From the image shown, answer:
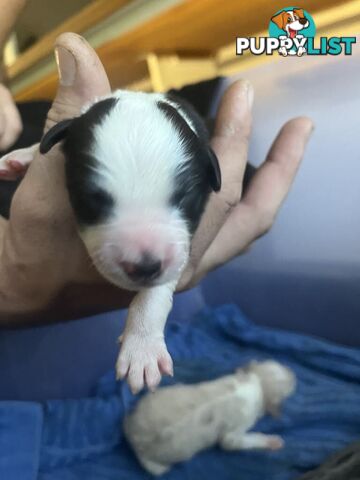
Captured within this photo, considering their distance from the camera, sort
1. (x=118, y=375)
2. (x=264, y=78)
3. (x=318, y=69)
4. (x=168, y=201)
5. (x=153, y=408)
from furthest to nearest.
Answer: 1. (x=264, y=78)
2. (x=318, y=69)
3. (x=153, y=408)
4. (x=118, y=375)
5. (x=168, y=201)

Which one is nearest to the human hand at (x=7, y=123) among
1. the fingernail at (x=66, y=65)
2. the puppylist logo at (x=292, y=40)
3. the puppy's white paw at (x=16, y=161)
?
the puppy's white paw at (x=16, y=161)

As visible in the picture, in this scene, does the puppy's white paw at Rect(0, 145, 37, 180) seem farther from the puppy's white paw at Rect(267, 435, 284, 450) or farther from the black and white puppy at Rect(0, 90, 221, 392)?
the puppy's white paw at Rect(267, 435, 284, 450)

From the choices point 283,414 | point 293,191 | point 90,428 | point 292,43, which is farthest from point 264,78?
point 90,428

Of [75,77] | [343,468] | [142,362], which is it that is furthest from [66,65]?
[343,468]

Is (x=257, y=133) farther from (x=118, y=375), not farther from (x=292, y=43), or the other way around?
(x=118, y=375)

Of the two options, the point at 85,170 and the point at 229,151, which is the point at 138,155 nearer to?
the point at 85,170

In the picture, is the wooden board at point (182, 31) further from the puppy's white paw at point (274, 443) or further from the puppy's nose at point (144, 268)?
the puppy's white paw at point (274, 443)

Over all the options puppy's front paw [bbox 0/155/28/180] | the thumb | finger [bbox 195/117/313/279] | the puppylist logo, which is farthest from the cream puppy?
the puppylist logo
